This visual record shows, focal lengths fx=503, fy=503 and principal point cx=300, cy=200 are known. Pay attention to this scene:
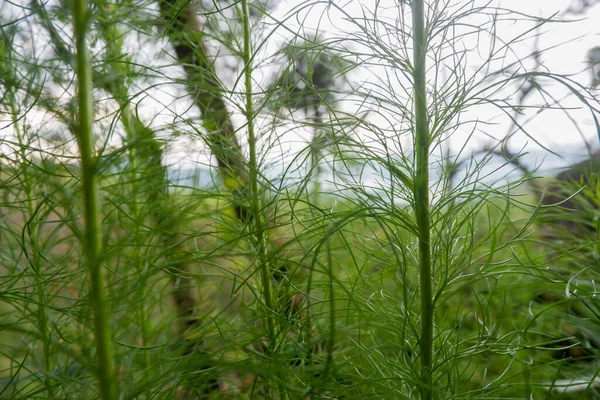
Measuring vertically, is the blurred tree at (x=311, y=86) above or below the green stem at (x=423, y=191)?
above

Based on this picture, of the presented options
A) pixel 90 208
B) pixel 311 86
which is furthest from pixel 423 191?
pixel 90 208

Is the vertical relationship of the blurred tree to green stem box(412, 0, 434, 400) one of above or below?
above

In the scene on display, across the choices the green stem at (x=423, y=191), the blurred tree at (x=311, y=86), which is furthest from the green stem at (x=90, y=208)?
the green stem at (x=423, y=191)

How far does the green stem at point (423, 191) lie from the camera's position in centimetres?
48

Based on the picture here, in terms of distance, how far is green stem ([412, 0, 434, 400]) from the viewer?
19.1 inches

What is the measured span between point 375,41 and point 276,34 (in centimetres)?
26

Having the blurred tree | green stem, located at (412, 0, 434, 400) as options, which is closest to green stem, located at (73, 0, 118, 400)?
the blurred tree

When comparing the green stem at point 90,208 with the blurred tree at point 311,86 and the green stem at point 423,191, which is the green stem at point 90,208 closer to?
the blurred tree at point 311,86

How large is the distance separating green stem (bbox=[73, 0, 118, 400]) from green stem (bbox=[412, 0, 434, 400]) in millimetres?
293

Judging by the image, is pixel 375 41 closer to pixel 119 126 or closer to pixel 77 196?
pixel 77 196

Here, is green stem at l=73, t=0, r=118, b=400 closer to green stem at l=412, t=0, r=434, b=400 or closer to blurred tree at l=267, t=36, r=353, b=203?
blurred tree at l=267, t=36, r=353, b=203

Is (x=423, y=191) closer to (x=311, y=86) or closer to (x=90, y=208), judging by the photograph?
(x=311, y=86)

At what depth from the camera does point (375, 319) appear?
610 millimetres

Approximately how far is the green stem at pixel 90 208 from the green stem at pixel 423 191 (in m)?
0.29
